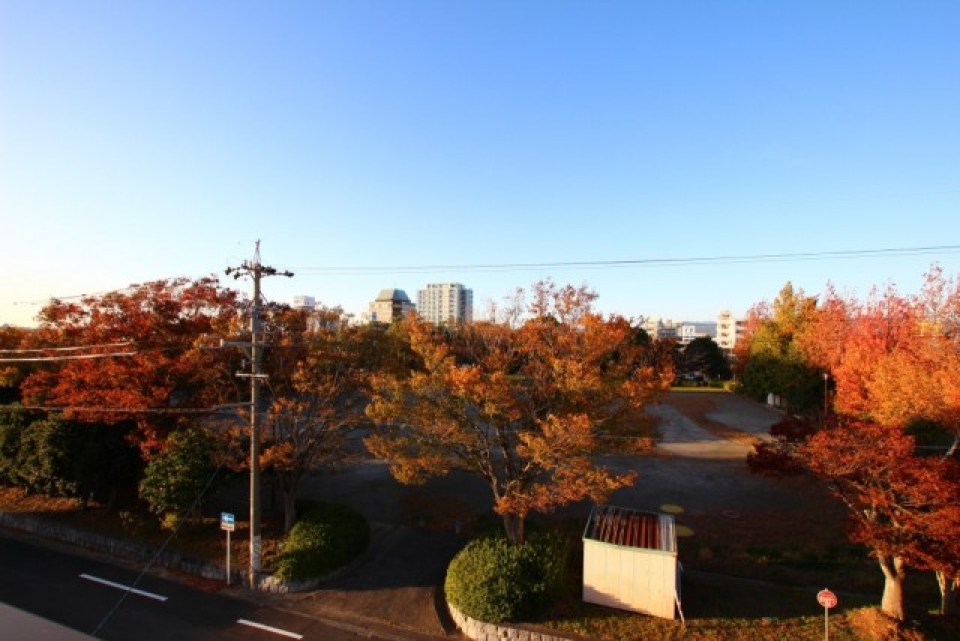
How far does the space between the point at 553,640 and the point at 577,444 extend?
3754 millimetres

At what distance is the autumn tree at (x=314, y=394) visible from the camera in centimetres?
1392

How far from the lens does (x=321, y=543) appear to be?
519 inches

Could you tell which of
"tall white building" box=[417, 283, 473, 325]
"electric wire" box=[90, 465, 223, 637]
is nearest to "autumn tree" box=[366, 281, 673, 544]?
"electric wire" box=[90, 465, 223, 637]

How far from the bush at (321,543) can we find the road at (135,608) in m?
1.10

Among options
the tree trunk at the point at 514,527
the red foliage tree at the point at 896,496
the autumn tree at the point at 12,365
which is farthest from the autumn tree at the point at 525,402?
the autumn tree at the point at 12,365

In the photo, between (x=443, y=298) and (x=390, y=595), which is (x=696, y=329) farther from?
(x=390, y=595)

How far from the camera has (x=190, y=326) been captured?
16.0 m

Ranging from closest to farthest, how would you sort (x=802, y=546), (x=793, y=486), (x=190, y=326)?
(x=802, y=546) → (x=190, y=326) → (x=793, y=486)

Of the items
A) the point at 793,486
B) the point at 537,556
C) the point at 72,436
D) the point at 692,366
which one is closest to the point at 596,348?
the point at 537,556

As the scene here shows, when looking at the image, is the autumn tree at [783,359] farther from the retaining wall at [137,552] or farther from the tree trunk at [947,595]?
the retaining wall at [137,552]

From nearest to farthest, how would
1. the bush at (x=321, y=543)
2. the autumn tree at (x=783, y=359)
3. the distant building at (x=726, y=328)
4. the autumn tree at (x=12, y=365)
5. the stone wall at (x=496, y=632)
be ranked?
1. the stone wall at (x=496, y=632)
2. the bush at (x=321, y=543)
3. the autumn tree at (x=12, y=365)
4. the autumn tree at (x=783, y=359)
5. the distant building at (x=726, y=328)

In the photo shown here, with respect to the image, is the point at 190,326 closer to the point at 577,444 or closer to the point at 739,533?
the point at 577,444

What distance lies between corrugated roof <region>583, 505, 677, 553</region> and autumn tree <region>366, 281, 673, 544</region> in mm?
1058

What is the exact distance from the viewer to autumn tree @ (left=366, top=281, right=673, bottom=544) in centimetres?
1140
